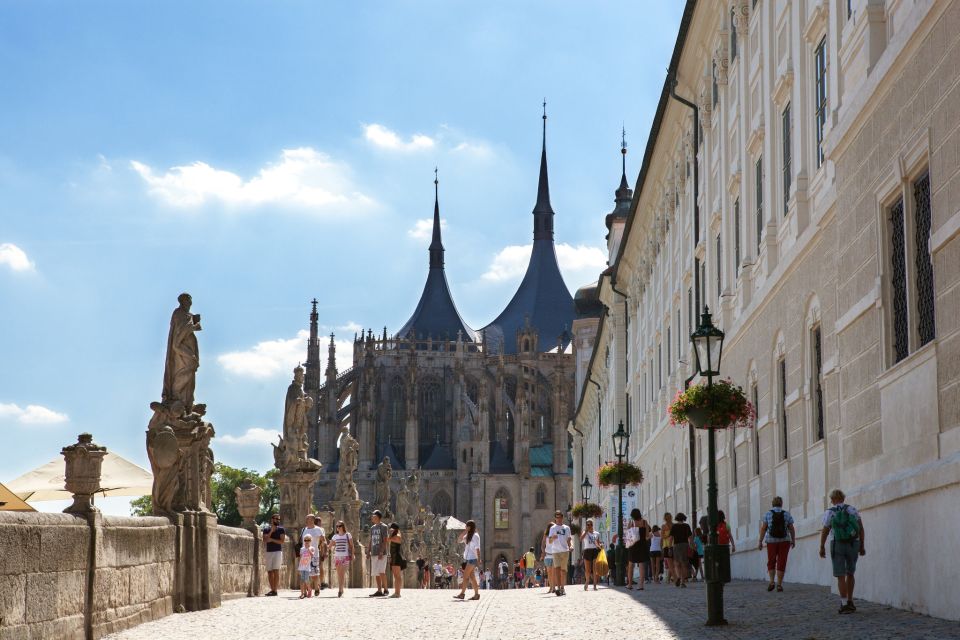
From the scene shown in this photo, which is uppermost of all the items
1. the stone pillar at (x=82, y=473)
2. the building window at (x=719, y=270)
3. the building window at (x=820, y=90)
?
the building window at (x=820, y=90)

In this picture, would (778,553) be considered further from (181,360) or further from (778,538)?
(181,360)

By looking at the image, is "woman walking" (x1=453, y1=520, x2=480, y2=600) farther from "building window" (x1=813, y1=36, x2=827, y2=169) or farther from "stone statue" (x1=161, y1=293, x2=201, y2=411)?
"building window" (x1=813, y1=36, x2=827, y2=169)

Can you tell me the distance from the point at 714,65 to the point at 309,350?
344ft

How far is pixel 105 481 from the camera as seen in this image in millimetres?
25859

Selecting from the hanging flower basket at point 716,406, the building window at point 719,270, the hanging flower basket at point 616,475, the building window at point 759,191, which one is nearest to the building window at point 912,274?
the hanging flower basket at point 716,406

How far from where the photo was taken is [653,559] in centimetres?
2973

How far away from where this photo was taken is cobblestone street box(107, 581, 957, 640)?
12.7 metres

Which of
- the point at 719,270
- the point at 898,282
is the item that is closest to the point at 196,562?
the point at 898,282

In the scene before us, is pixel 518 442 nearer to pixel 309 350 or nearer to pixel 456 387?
pixel 456 387

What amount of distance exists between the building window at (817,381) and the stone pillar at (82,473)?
390 inches

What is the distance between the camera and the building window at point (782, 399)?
22.3 metres

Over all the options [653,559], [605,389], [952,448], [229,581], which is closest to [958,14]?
[952,448]

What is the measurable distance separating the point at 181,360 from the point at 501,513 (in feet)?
365

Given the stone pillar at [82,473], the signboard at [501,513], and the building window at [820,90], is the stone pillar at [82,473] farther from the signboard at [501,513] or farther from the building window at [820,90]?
the signboard at [501,513]
